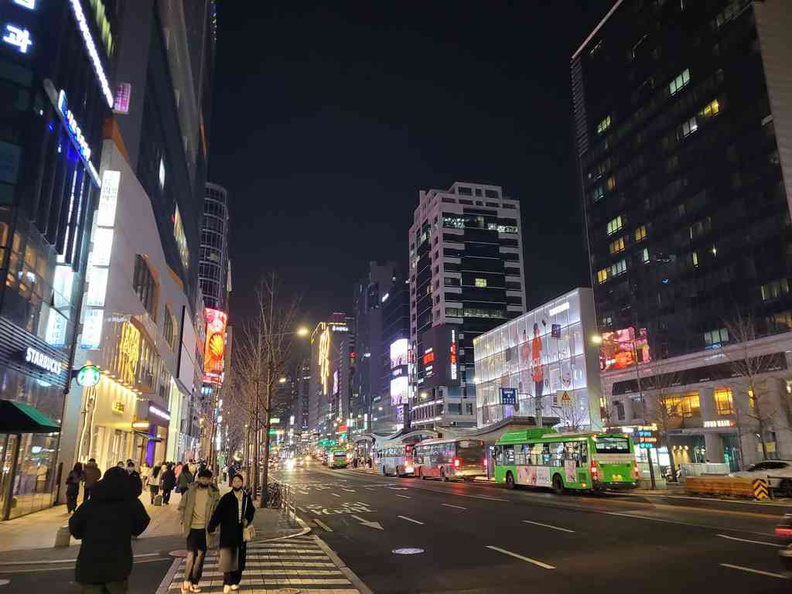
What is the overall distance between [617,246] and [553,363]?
19447 mm

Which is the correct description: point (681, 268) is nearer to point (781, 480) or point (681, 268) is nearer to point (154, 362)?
point (781, 480)

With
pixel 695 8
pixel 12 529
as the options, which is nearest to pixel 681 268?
pixel 695 8

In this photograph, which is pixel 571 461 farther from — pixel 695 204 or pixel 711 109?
pixel 711 109

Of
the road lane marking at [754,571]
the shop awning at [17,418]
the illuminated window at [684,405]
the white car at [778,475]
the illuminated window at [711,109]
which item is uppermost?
the illuminated window at [711,109]

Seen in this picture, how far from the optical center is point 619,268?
76.9m

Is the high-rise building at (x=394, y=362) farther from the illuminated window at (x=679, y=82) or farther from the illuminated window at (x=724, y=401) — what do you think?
the illuminated window at (x=724, y=401)

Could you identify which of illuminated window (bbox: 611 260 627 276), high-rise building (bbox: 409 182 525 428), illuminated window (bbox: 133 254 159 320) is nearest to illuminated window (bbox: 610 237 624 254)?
illuminated window (bbox: 611 260 627 276)

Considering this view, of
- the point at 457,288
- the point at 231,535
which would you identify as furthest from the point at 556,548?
the point at 457,288

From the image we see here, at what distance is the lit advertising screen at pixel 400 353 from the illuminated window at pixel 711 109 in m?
85.2

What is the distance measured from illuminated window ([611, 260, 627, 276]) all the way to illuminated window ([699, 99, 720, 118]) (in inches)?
793

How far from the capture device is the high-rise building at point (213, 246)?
110m

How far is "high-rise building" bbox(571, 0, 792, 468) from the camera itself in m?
54.8

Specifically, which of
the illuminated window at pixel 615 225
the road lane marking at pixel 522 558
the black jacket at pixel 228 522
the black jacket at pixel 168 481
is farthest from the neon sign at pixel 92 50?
the illuminated window at pixel 615 225

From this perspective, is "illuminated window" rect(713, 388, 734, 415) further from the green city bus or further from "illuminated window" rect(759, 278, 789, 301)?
the green city bus
